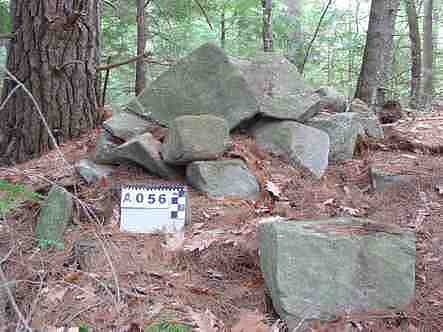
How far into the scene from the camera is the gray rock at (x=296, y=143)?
4.05 meters

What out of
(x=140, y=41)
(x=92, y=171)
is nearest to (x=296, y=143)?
(x=92, y=171)

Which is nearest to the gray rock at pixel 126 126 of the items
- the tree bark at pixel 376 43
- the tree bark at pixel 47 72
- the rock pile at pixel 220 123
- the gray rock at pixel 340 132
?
the rock pile at pixel 220 123

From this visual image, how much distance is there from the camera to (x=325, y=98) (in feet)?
16.1

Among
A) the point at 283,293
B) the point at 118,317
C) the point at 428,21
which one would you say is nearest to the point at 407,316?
the point at 283,293

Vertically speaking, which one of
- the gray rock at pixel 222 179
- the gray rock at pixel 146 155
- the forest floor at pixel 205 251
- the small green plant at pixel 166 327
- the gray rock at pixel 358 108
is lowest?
the small green plant at pixel 166 327

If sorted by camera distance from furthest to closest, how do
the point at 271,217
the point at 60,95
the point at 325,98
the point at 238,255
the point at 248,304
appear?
1. the point at 325,98
2. the point at 60,95
3. the point at 271,217
4. the point at 238,255
5. the point at 248,304

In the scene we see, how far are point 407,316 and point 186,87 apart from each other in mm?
2474

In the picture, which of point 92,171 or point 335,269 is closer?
point 335,269

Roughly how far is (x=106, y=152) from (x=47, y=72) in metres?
1.06

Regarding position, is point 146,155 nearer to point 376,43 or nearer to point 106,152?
point 106,152

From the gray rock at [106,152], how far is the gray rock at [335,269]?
61.9 inches

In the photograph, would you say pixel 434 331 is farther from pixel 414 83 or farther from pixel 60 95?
pixel 414 83

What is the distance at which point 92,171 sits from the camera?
3723mm

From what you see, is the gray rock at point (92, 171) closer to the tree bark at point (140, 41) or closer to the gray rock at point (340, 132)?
the gray rock at point (340, 132)
